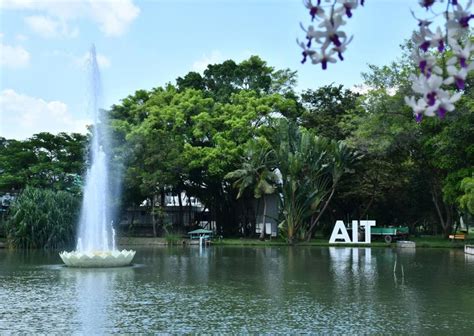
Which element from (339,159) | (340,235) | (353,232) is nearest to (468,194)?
(353,232)

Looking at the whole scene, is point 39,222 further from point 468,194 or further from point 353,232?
point 468,194

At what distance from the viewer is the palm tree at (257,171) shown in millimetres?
41656

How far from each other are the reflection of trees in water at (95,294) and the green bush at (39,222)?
1536 centimetres

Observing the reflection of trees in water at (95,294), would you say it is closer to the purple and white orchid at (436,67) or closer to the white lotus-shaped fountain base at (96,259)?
the white lotus-shaped fountain base at (96,259)

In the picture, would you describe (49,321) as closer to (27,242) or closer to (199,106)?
(27,242)

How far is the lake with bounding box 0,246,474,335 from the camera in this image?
1152 centimetres

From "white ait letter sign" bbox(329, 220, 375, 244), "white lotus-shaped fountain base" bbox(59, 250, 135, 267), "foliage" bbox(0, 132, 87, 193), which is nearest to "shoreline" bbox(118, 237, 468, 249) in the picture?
"white ait letter sign" bbox(329, 220, 375, 244)

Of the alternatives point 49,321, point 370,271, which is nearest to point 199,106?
point 370,271

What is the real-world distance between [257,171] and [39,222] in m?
14.7

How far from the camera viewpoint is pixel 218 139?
140 feet

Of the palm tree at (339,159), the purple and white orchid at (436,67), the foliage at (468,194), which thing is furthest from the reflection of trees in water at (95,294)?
the palm tree at (339,159)

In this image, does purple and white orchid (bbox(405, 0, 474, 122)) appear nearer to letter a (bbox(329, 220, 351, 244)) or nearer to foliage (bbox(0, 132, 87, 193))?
letter a (bbox(329, 220, 351, 244))

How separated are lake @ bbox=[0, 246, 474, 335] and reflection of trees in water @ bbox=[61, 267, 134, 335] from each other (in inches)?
A: 0.8

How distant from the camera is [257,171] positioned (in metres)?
42.5
